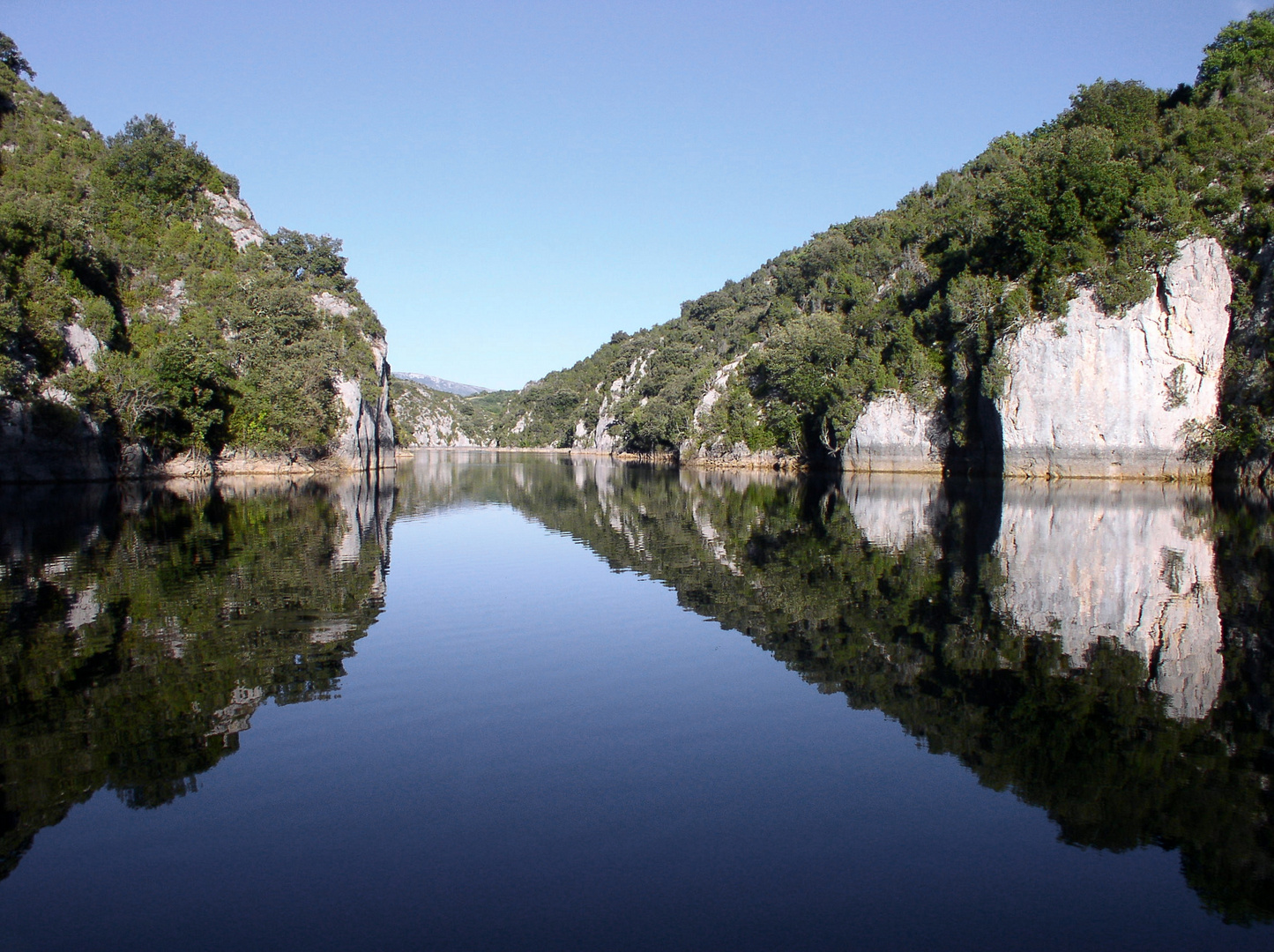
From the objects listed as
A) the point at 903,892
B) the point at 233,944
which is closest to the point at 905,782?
the point at 903,892

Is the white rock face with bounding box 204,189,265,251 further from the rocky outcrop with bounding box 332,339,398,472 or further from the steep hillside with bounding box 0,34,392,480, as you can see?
the rocky outcrop with bounding box 332,339,398,472

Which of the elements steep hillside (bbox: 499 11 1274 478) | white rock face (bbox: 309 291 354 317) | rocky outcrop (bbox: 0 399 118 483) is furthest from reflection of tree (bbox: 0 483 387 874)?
white rock face (bbox: 309 291 354 317)

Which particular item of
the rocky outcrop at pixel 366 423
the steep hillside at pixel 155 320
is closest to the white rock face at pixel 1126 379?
the rocky outcrop at pixel 366 423

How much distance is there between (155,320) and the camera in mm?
61250

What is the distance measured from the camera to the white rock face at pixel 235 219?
3184 inches

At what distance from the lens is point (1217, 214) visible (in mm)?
50000

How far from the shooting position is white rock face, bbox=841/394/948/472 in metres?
65.5

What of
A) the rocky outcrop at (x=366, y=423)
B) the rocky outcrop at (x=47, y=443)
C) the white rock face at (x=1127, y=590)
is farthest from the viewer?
the rocky outcrop at (x=366, y=423)

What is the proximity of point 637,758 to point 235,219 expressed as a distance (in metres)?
89.3

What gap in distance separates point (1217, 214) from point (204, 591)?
58.4 meters

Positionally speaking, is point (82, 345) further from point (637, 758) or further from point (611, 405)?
point (611, 405)

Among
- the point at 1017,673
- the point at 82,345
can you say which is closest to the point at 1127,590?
the point at 1017,673

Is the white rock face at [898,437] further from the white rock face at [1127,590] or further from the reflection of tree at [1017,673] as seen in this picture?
the reflection of tree at [1017,673]

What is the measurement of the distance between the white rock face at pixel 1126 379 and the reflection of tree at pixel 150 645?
1761 inches
